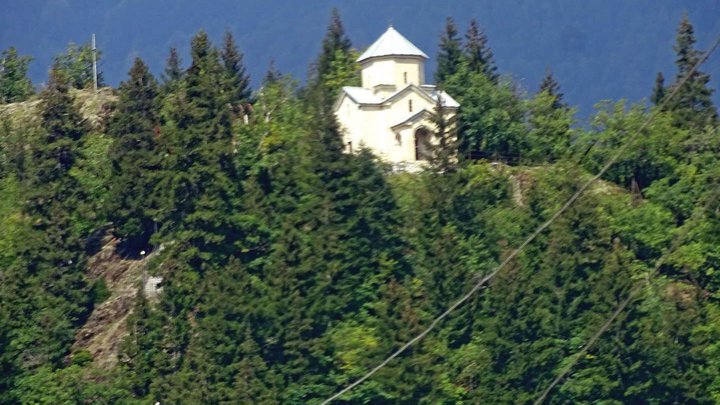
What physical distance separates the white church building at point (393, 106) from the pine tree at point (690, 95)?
28.6 feet

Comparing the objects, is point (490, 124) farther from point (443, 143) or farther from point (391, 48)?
point (443, 143)

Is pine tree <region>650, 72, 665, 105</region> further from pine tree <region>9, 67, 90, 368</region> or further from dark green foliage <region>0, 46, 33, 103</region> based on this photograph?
dark green foliage <region>0, 46, 33, 103</region>

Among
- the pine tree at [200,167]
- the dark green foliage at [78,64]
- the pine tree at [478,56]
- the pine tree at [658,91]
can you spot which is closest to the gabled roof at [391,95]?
the pine tree at [478,56]

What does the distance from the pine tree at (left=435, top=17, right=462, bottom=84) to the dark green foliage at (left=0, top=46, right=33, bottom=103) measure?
60.7ft

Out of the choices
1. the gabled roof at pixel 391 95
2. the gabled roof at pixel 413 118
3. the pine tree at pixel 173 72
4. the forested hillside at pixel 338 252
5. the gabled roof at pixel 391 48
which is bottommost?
the forested hillside at pixel 338 252

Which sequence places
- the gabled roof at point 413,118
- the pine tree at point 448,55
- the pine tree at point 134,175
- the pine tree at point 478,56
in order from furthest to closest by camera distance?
1. the pine tree at point 478,56
2. the pine tree at point 448,55
3. the gabled roof at point 413,118
4. the pine tree at point 134,175

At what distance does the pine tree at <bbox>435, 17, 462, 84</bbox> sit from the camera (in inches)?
3132

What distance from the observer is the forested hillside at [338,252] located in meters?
55.9

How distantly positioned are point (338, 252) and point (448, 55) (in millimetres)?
22853

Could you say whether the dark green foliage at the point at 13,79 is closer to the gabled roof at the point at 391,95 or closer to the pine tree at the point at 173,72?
the pine tree at the point at 173,72

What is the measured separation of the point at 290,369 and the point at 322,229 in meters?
7.26

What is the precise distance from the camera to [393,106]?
7362cm

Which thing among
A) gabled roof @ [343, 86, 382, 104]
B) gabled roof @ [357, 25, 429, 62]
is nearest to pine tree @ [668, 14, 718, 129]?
gabled roof @ [357, 25, 429, 62]

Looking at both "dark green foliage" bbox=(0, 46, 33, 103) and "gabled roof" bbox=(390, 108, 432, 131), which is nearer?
"gabled roof" bbox=(390, 108, 432, 131)
